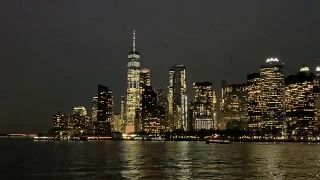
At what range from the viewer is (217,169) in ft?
268

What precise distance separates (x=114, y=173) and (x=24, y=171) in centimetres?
1880

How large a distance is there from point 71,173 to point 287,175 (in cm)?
3558

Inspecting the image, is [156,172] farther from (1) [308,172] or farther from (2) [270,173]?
(1) [308,172]

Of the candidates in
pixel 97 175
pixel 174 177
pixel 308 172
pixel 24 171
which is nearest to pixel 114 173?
pixel 97 175

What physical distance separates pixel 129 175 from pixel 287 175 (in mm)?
25116

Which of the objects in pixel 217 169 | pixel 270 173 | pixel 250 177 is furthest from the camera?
pixel 217 169

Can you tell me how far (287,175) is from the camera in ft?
233

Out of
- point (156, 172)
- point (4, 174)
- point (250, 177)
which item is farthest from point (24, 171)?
point (250, 177)

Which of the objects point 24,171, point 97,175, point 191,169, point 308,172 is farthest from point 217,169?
point 24,171

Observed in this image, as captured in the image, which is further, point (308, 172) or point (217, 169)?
point (217, 169)

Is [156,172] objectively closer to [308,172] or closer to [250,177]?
[250,177]

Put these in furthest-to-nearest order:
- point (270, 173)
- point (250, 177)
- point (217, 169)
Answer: point (217, 169)
point (270, 173)
point (250, 177)

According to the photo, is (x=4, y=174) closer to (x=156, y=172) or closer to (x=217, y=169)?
(x=156, y=172)

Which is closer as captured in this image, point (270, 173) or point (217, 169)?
point (270, 173)
